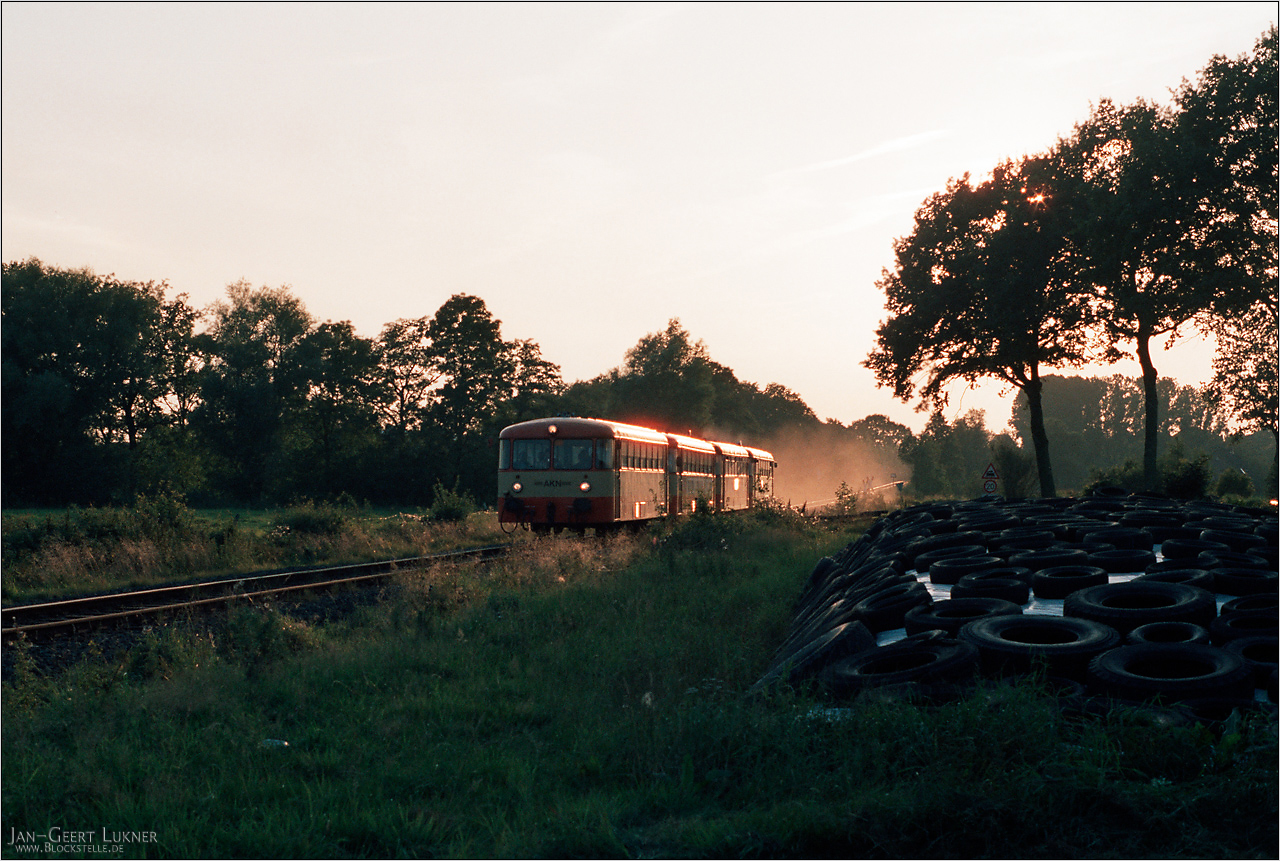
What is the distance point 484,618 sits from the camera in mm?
10359

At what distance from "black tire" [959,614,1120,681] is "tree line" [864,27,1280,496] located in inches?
966

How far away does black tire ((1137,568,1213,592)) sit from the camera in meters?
6.96

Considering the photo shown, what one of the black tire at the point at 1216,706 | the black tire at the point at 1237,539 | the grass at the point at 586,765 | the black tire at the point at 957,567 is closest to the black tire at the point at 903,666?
the grass at the point at 586,765

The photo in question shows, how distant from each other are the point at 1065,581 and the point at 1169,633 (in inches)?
57.9

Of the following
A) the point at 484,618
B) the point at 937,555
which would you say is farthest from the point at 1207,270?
the point at 484,618

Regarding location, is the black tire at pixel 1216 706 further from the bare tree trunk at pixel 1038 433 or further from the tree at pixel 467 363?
the tree at pixel 467 363

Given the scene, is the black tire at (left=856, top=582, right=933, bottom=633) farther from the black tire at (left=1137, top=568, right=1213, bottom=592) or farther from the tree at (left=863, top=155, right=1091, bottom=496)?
the tree at (left=863, top=155, right=1091, bottom=496)

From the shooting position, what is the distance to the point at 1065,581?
722 centimetres

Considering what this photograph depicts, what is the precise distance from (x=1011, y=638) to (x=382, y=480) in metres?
52.2

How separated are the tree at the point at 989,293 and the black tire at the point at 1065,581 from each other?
27786 mm

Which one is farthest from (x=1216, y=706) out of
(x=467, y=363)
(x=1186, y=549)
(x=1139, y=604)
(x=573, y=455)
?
(x=467, y=363)

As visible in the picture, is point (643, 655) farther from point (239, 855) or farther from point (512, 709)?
point (239, 855)

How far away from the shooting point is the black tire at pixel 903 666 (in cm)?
538

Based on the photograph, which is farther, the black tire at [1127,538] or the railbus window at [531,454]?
the railbus window at [531,454]
